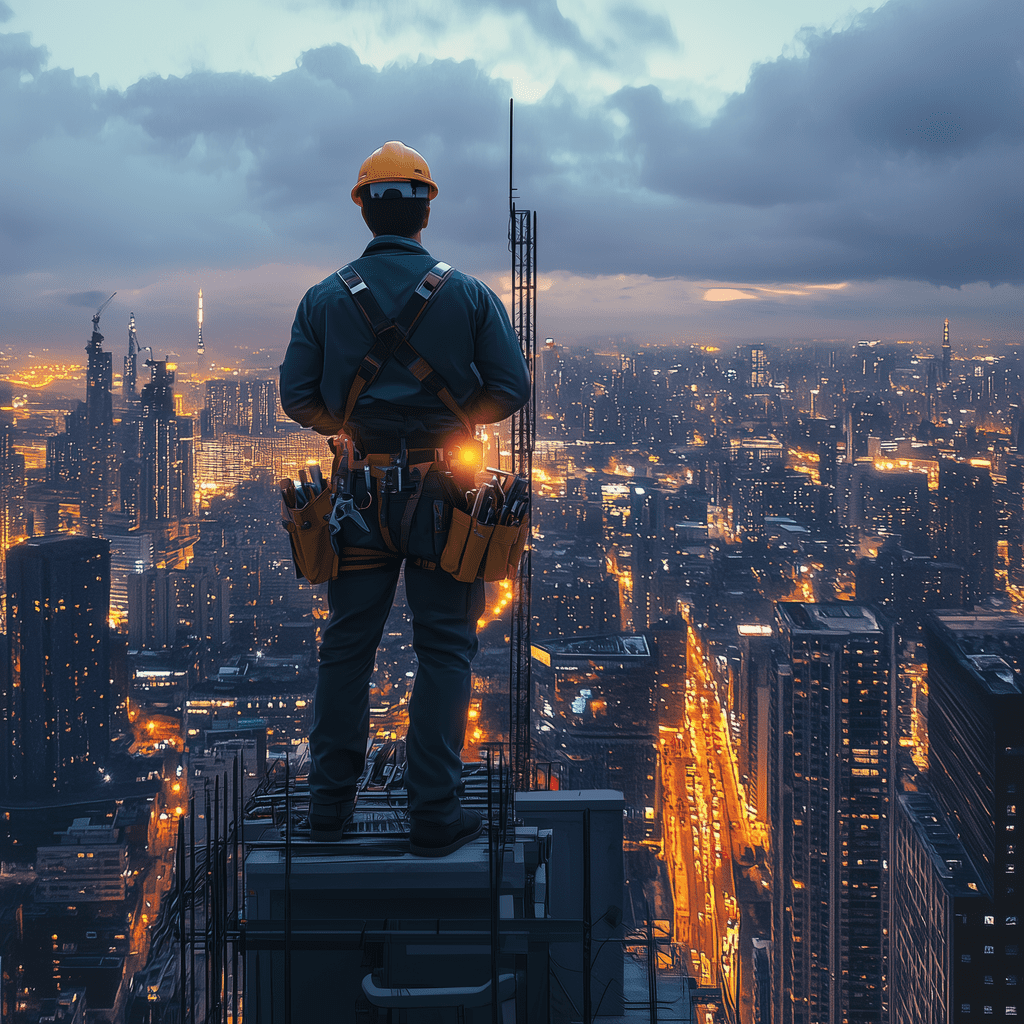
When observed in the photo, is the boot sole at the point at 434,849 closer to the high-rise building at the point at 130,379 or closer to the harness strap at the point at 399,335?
the harness strap at the point at 399,335

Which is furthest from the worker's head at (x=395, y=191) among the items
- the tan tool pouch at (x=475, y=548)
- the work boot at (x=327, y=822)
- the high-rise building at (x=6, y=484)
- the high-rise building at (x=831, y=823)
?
the high-rise building at (x=6, y=484)

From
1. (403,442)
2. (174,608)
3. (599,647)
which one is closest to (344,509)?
(403,442)

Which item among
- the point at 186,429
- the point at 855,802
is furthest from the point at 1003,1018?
the point at 186,429

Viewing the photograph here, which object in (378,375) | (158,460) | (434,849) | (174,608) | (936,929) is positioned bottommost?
(936,929)

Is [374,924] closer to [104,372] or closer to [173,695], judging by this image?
[173,695]

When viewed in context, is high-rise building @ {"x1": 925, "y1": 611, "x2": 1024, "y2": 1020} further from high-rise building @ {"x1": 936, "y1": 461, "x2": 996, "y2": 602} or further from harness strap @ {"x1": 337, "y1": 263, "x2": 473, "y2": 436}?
harness strap @ {"x1": 337, "y1": 263, "x2": 473, "y2": 436}

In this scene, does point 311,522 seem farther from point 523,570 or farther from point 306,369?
point 523,570

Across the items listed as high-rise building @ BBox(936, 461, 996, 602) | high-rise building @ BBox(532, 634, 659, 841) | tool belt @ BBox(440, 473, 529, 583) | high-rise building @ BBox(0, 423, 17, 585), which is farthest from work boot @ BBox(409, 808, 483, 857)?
high-rise building @ BBox(936, 461, 996, 602)
